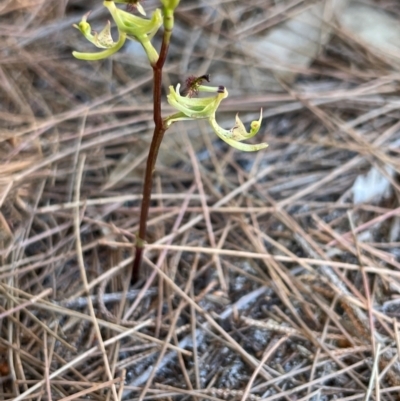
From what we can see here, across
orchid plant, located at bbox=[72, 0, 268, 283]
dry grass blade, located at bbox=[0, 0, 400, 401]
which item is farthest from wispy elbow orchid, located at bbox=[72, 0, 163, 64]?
dry grass blade, located at bbox=[0, 0, 400, 401]

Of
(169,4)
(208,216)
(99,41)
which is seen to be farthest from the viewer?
(208,216)

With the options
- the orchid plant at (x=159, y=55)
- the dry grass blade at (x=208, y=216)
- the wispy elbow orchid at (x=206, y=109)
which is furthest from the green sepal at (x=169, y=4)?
the dry grass blade at (x=208, y=216)

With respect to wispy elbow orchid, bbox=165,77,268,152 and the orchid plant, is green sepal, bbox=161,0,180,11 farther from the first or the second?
wispy elbow orchid, bbox=165,77,268,152


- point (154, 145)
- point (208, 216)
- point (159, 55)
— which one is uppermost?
point (159, 55)

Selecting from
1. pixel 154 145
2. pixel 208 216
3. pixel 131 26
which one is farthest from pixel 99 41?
pixel 208 216

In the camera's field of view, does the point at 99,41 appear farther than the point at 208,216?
No

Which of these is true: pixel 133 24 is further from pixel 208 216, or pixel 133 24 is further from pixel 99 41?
pixel 208 216

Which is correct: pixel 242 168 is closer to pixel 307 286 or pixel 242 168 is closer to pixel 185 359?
pixel 307 286

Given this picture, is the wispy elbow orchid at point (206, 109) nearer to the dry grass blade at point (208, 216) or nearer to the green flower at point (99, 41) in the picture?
the green flower at point (99, 41)

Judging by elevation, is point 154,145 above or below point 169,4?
below
